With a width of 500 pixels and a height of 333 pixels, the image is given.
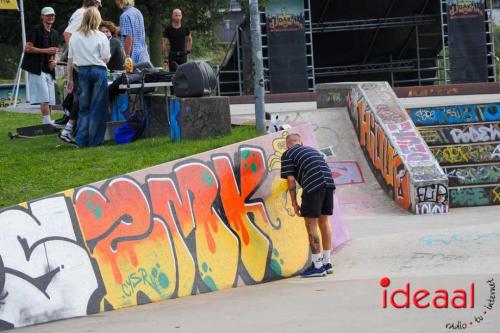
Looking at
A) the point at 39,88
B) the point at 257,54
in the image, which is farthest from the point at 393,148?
the point at 39,88

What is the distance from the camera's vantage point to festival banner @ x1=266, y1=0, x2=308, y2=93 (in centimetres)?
2680

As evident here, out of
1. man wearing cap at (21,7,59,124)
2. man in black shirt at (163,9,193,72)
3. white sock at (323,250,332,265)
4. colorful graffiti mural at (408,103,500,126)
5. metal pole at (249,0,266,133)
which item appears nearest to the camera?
white sock at (323,250,332,265)

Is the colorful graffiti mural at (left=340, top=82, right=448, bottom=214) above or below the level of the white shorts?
below

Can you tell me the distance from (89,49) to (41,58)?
2.74m

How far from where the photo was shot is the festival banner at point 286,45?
87.9 feet

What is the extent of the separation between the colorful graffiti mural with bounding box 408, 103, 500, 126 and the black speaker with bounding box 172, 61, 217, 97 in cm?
584

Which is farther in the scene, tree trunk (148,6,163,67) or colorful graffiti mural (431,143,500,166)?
tree trunk (148,6,163,67)

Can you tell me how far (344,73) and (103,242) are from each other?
2390 centimetres

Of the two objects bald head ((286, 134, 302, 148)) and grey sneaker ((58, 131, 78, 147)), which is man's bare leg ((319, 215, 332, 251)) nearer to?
bald head ((286, 134, 302, 148))

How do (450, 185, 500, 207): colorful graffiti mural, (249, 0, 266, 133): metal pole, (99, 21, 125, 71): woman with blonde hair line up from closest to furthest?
1. (249, 0, 266, 133): metal pole
2. (99, 21, 125, 71): woman with blonde hair
3. (450, 185, 500, 207): colorful graffiti mural

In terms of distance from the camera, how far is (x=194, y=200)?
10.0 meters

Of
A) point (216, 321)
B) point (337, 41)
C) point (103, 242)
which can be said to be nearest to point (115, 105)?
point (103, 242)

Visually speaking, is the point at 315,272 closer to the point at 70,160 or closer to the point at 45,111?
the point at 70,160

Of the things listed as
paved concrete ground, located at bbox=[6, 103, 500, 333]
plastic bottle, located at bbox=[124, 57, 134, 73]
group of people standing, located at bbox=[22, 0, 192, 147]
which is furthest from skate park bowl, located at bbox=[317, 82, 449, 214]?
plastic bottle, located at bbox=[124, 57, 134, 73]
